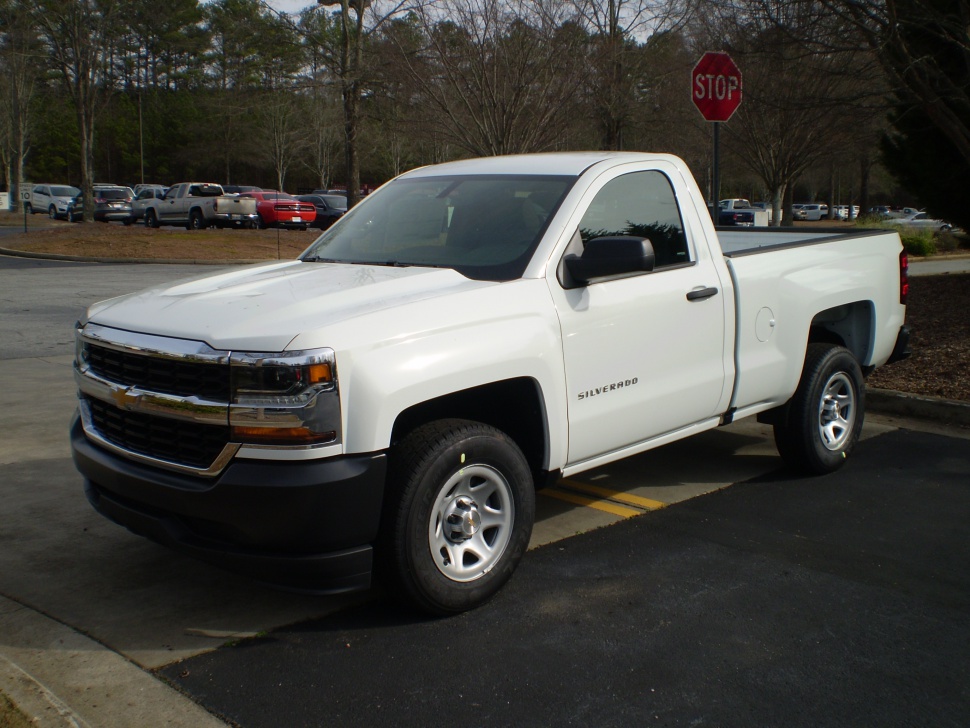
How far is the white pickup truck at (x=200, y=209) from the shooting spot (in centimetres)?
3625

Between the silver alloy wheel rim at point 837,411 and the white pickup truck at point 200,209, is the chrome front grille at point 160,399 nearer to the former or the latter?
the silver alloy wheel rim at point 837,411

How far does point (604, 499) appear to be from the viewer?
5809 mm

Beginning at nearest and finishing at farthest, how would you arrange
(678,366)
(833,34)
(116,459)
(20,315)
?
(116,459), (678,366), (833,34), (20,315)

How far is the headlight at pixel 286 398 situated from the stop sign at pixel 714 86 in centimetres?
736

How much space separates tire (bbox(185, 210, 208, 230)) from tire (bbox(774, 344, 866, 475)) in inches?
1307

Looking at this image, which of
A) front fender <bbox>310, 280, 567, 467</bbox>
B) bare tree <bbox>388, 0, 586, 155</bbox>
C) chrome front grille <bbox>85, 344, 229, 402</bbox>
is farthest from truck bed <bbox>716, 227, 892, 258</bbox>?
bare tree <bbox>388, 0, 586, 155</bbox>

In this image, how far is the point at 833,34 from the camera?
10086 millimetres

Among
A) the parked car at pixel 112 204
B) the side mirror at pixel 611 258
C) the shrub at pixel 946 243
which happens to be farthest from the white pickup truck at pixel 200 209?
the side mirror at pixel 611 258

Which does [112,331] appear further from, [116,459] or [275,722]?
[275,722]

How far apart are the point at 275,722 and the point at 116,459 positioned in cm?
143

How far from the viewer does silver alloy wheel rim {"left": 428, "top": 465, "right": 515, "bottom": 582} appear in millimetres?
4066

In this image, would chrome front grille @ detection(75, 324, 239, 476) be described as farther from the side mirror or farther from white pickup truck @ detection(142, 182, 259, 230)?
white pickup truck @ detection(142, 182, 259, 230)

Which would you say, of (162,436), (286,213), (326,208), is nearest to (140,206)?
(326,208)

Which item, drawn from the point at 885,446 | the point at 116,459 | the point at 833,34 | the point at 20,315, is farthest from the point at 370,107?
the point at 116,459
